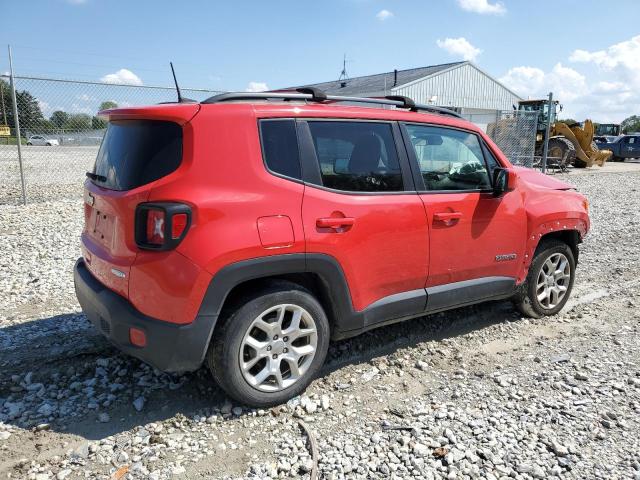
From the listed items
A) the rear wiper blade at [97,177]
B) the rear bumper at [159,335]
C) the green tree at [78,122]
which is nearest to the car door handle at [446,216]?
the rear bumper at [159,335]

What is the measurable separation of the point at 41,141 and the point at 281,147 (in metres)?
8.90

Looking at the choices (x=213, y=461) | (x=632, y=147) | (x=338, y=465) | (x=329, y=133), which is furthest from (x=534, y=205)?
(x=632, y=147)

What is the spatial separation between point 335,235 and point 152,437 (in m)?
1.58

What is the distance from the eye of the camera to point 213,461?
2.68 m

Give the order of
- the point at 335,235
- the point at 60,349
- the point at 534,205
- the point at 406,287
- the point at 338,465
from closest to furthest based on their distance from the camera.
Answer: the point at 338,465 < the point at 335,235 < the point at 406,287 < the point at 60,349 < the point at 534,205

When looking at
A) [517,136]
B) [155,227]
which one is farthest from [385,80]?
[155,227]

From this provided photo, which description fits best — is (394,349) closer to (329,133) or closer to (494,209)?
(494,209)

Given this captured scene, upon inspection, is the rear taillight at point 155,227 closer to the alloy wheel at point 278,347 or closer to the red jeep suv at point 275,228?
the red jeep suv at point 275,228

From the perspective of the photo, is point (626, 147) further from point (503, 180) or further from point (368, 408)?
point (368, 408)

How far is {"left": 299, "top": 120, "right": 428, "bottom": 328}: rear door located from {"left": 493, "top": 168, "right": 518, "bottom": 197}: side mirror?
81cm

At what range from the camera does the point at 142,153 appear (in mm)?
2850

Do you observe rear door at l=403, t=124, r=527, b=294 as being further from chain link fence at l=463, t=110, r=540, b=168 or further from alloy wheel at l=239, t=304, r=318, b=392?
chain link fence at l=463, t=110, r=540, b=168

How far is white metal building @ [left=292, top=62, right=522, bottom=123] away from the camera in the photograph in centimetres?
2909

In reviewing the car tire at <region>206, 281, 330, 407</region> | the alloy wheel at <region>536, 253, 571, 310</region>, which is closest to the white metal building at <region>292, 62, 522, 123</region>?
the alloy wheel at <region>536, 253, 571, 310</region>
